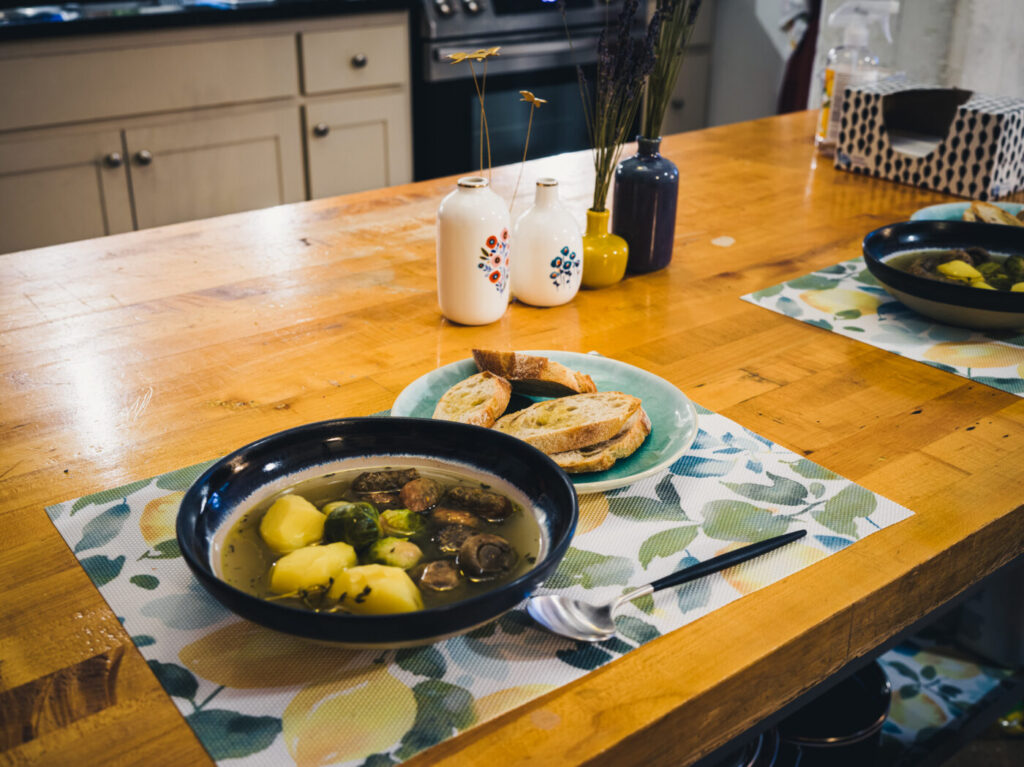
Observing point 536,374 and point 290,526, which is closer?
point 290,526

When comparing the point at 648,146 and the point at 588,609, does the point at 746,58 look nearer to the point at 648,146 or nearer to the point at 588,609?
the point at 648,146

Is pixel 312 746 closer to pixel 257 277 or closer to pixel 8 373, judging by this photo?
pixel 8 373

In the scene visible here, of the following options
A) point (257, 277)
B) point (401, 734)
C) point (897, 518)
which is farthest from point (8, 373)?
point (897, 518)

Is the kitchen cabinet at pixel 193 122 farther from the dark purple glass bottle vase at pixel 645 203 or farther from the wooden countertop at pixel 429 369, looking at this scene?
the dark purple glass bottle vase at pixel 645 203

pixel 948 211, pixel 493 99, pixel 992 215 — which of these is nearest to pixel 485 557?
pixel 992 215

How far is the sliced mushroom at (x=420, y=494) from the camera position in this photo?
0.75 metres

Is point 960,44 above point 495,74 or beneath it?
above

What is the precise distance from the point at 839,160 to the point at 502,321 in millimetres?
1044

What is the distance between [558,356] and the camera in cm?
108

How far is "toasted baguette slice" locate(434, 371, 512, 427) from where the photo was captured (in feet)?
3.07

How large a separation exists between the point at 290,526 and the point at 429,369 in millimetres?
438

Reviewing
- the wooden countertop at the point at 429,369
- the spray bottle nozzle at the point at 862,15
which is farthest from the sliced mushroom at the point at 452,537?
the spray bottle nozzle at the point at 862,15

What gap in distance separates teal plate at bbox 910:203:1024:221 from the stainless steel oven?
6.34 feet

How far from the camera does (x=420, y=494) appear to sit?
0.75 meters
